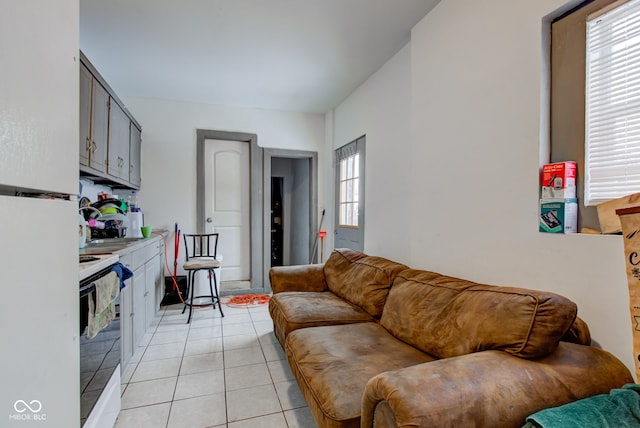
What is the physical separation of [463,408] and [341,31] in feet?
8.92

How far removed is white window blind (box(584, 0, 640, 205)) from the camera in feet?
4.15

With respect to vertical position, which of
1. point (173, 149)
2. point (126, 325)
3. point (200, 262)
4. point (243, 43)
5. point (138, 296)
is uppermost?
point (243, 43)

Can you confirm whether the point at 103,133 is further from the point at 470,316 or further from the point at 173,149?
the point at 470,316

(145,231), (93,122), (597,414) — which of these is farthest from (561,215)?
(145,231)

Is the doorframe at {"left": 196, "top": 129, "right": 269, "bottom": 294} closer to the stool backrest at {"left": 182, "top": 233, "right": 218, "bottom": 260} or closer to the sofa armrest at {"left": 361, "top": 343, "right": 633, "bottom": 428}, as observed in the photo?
the stool backrest at {"left": 182, "top": 233, "right": 218, "bottom": 260}

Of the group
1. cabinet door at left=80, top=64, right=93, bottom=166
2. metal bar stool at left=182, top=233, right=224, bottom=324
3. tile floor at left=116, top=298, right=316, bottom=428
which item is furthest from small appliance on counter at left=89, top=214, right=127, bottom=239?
tile floor at left=116, top=298, right=316, bottom=428

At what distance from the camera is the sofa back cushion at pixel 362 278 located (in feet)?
7.55

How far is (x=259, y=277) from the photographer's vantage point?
4551 mm

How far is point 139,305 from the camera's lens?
8.59 feet

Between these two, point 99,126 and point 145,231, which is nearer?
point 99,126

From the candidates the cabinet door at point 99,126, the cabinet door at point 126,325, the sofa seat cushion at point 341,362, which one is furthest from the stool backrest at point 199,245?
the sofa seat cushion at point 341,362

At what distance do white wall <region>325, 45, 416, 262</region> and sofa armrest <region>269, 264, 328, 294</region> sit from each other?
2.30ft
